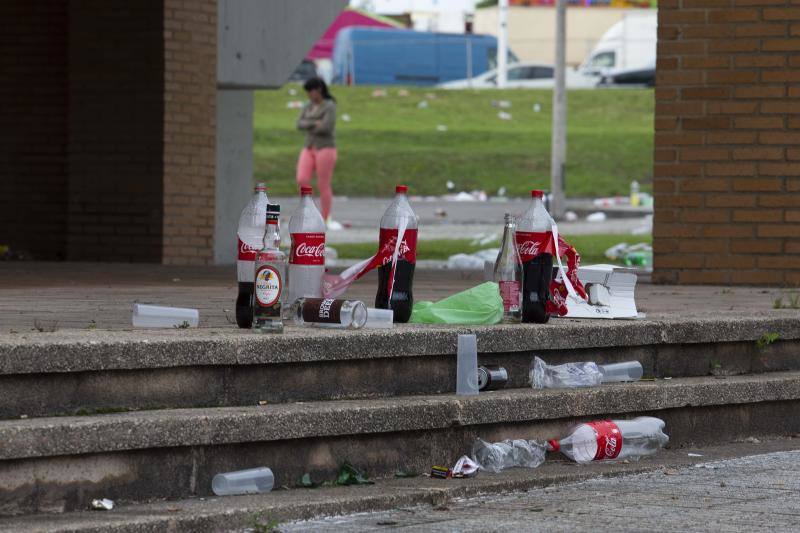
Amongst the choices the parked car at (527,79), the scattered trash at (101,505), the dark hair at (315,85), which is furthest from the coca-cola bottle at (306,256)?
the parked car at (527,79)

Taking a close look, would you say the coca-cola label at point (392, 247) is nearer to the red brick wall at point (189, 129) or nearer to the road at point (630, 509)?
the road at point (630, 509)

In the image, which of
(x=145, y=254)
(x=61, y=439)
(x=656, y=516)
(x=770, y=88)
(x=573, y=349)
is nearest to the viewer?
(x=61, y=439)

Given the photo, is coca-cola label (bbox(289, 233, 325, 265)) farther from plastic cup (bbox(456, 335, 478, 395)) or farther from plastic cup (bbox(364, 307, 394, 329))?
plastic cup (bbox(456, 335, 478, 395))

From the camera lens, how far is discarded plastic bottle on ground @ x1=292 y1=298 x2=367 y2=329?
6008 millimetres

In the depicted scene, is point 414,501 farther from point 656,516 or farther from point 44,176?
point 44,176

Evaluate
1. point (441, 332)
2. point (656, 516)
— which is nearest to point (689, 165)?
point (441, 332)

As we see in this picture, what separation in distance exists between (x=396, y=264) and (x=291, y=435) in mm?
1290

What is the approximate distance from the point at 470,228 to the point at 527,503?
15.8 m

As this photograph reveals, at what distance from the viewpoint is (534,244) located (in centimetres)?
675

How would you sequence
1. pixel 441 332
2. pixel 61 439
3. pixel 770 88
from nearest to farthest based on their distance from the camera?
1. pixel 61 439
2. pixel 441 332
3. pixel 770 88

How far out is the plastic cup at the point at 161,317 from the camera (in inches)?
246

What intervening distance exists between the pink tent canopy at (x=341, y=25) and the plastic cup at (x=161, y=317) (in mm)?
48558

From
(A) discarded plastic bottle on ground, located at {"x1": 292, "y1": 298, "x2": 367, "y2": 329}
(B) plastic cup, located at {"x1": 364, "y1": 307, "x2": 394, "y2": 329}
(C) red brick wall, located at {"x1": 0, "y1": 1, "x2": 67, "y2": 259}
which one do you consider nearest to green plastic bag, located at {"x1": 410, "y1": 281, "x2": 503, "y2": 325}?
(B) plastic cup, located at {"x1": 364, "y1": 307, "x2": 394, "y2": 329}

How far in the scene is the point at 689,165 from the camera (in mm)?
9992
